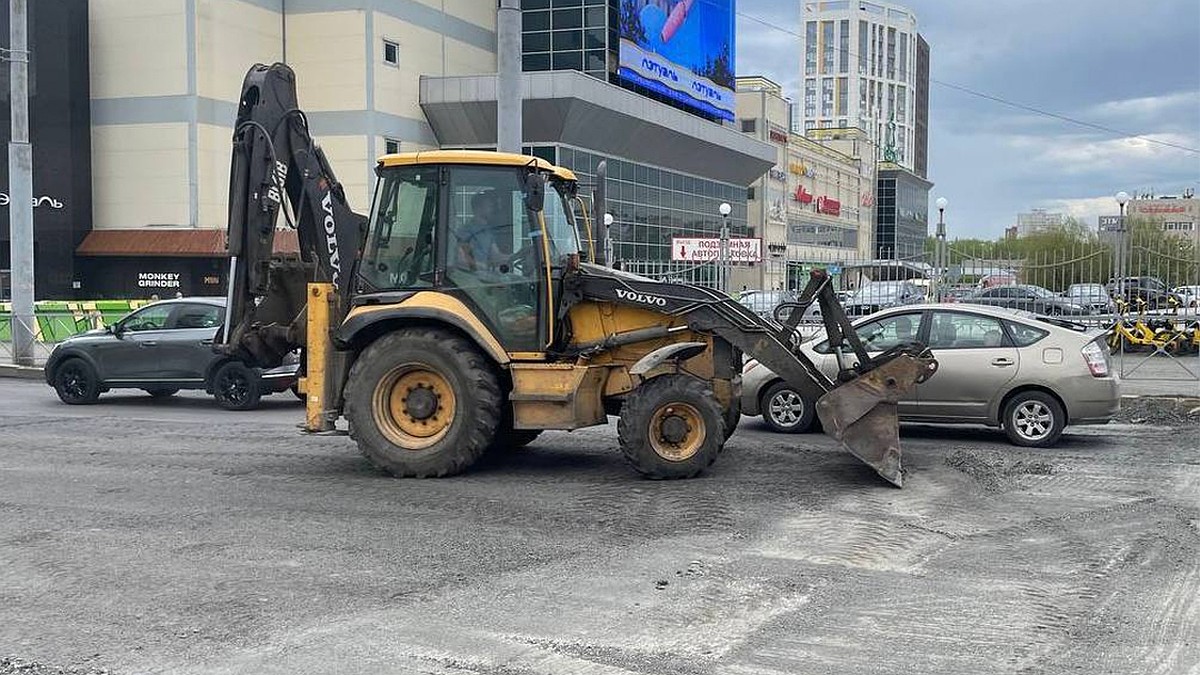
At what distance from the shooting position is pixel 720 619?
5.79 m

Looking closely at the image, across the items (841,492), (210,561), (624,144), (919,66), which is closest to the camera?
(210,561)

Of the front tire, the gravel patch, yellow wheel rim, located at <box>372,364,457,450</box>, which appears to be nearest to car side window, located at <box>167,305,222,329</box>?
yellow wheel rim, located at <box>372,364,457,450</box>

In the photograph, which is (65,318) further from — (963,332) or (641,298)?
(963,332)

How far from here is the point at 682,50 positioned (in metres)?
56.0

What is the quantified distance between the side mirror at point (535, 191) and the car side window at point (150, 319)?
345 inches

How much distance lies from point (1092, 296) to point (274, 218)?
1503cm

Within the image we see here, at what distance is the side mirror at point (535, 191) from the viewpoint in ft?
30.2

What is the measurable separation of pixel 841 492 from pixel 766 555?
2.13m

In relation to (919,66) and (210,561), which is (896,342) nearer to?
(210,561)

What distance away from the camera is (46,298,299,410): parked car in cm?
1528

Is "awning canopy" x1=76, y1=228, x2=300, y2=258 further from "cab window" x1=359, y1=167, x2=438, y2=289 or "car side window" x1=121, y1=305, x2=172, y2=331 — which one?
"cab window" x1=359, y1=167, x2=438, y2=289

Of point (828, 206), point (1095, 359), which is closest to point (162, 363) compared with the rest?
point (1095, 359)

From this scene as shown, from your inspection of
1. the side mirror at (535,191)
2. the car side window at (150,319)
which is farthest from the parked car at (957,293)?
the car side window at (150,319)

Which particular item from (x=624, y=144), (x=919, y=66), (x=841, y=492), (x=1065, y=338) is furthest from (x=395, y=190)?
(x=919, y=66)
